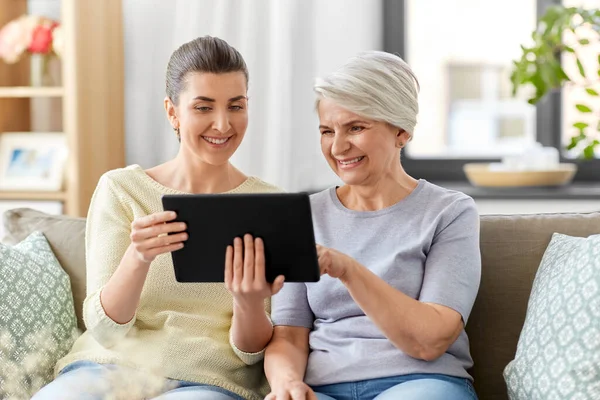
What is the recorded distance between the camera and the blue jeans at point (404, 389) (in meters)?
1.58

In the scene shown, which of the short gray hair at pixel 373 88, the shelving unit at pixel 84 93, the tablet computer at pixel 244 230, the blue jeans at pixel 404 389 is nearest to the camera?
the tablet computer at pixel 244 230

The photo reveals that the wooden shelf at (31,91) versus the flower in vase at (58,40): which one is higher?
the flower in vase at (58,40)

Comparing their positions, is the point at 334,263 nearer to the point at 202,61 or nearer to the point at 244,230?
the point at 244,230

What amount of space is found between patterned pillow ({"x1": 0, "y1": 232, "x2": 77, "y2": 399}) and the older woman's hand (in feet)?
2.33

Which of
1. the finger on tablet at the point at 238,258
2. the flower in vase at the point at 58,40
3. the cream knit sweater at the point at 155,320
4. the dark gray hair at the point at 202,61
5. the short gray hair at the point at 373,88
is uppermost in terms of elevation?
the flower in vase at the point at 58,40

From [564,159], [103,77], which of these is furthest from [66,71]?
[564,159]

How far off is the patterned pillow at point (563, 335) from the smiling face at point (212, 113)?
738mm

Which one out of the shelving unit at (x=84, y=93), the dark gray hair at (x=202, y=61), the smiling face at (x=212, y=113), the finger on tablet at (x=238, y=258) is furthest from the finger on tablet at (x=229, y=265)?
the shelving unit at (x=84, y=93)

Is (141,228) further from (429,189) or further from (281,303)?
(429,189)

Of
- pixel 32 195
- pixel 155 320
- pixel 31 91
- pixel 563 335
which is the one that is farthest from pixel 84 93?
pixel 563 335

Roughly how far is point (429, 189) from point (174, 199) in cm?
59

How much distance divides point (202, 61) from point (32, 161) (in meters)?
1.73

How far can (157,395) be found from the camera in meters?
1.72

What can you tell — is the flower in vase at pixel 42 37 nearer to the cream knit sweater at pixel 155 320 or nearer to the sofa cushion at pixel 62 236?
the sofa cushion at pixel 62 236
